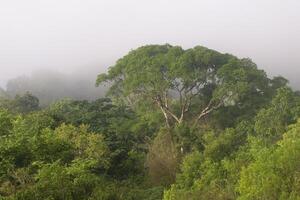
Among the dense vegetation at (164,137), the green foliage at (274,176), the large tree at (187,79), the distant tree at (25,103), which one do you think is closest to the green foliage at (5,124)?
the dense vegetation at (164,137)

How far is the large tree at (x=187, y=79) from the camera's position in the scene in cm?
3797

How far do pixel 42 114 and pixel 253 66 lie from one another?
53.4 feet

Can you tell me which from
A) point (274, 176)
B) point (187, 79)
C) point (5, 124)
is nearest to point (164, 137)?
point (187, 79)

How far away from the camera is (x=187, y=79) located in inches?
1508

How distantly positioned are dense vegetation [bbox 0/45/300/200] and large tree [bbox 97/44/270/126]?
8 cm

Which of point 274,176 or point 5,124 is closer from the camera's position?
point 274,176

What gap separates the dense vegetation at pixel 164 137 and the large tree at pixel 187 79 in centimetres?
8

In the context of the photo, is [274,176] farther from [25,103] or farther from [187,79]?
[25,103]

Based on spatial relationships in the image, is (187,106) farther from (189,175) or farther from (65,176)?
(65,176)

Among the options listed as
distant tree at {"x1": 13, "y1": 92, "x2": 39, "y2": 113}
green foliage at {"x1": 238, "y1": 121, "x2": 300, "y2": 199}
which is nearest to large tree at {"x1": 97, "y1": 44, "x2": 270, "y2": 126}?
distant tree at {"x1": 13, "y1": 92, "x2": 39, "y2": 113}

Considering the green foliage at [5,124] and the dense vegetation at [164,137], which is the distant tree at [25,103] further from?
the green foliage at [5,124]

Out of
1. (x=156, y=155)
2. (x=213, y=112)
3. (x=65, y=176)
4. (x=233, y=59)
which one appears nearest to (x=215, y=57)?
(x=233, y=59)

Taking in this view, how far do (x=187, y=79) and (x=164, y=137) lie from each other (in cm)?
783

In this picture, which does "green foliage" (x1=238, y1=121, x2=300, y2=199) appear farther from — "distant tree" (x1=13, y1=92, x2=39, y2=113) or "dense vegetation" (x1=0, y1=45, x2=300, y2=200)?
"distant tree" (x1=13, y1=92, x2=39, y2=113)
